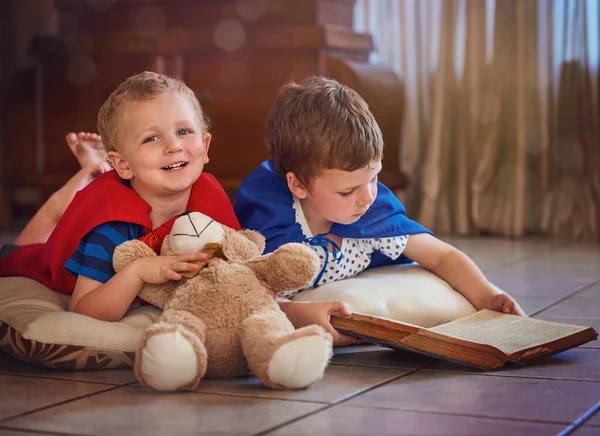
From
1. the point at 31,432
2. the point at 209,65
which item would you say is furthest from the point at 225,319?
the point at 209,65

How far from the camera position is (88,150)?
1948 millimetres

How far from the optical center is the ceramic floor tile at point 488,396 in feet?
3.38

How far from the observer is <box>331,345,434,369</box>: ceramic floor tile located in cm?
131

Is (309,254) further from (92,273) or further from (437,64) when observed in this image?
(437,64)

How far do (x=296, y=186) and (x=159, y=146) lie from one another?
258mm

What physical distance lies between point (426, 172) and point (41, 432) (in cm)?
261

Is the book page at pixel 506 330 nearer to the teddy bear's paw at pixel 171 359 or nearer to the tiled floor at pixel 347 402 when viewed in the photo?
the tiled floor at pixel 347 402

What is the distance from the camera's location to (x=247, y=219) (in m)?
1.66

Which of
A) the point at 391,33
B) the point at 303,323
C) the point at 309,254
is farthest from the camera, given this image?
the point at 391,33

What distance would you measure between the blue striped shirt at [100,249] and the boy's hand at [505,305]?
63 cm

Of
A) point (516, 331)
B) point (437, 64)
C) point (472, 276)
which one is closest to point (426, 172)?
point (437, 64)

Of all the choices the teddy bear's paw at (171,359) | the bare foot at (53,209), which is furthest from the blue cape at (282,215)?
the teddy bear's paw at (171,359)

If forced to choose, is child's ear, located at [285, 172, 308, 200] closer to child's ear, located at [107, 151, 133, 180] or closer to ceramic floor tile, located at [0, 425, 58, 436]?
child's ear, located at [107, 151, 133, 180]

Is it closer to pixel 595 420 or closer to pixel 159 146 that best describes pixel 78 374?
pixel 159 146
